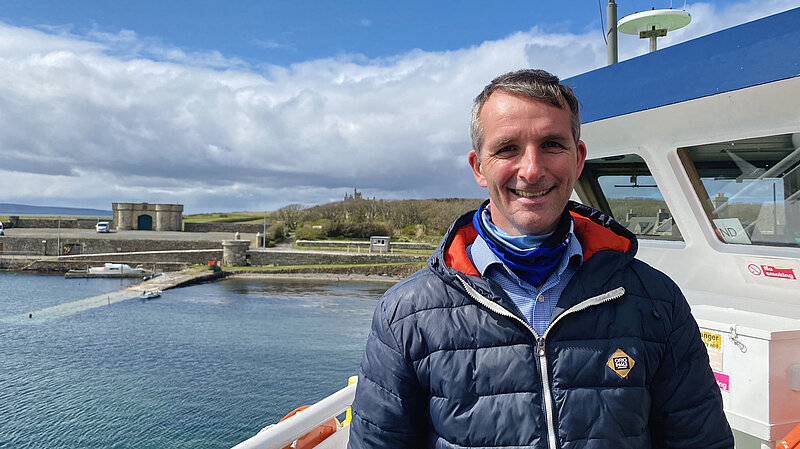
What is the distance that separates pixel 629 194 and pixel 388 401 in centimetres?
361

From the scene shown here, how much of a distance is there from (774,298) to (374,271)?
3999 centimetres

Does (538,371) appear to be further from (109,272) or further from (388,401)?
(109,272)

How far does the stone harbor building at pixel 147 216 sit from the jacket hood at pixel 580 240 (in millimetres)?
62366

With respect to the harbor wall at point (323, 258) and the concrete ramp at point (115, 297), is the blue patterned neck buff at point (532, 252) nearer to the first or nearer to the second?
the concrete ramp at point (115, 297)

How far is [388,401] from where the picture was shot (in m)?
1.25

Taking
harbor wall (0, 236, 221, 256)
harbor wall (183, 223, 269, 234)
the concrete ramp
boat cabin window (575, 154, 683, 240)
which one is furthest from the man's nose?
harbor wall (183, 223, 269, 234)

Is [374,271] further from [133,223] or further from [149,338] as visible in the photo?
[133,223]

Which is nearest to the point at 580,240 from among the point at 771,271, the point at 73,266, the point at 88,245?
the point at 771,271

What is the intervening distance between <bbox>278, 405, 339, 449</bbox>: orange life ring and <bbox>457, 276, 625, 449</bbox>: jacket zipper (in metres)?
1.60

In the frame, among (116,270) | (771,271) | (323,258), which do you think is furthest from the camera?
(323,258)

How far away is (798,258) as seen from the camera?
3.23 metres

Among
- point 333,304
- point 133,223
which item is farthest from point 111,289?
point 133,223

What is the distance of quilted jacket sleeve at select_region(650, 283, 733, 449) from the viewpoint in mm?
1271

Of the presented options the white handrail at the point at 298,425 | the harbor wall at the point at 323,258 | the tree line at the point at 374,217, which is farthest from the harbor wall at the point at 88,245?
the white handrail at the point at 298,425
